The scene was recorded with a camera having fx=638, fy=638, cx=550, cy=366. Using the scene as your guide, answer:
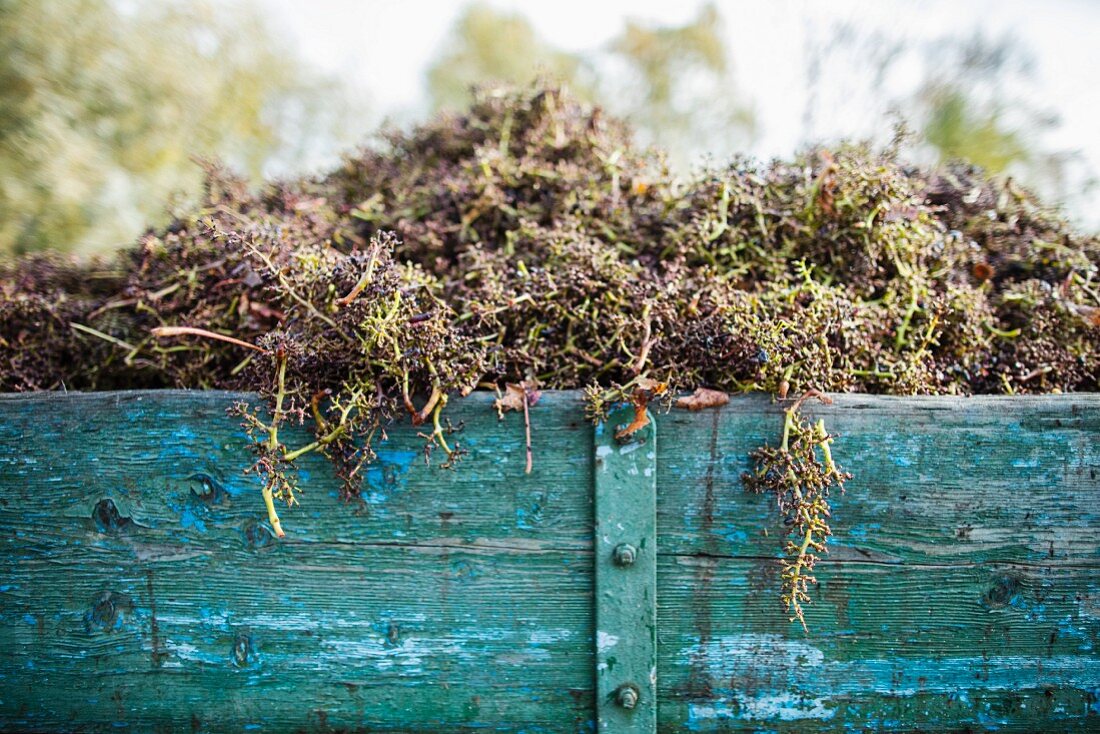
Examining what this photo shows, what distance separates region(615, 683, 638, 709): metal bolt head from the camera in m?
1.02

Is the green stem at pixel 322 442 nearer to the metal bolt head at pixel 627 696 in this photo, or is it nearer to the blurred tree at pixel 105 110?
the metal bolt head at pixel 627 696

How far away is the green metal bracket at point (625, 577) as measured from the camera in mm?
1033

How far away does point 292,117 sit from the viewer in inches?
261

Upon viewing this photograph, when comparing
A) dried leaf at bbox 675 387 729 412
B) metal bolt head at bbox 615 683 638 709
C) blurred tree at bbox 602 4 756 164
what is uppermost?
blurred tree at bbox 602 4 756 164

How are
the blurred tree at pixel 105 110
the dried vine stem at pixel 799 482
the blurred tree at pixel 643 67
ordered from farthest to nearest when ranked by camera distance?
the blurred tree at pixel 643 67 < the blurred tree at pixel 105 110 < the dried vine stem at pixel 799 482

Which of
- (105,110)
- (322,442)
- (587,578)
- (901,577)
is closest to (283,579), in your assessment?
(322,442)

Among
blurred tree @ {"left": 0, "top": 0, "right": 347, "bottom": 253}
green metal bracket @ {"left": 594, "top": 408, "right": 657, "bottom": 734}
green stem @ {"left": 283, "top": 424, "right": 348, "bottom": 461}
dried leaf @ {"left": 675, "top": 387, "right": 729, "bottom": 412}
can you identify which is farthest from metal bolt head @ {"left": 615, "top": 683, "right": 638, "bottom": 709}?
blurred tree @ {"left": 0, "top": 0, "right": 347, "bottom": 253}

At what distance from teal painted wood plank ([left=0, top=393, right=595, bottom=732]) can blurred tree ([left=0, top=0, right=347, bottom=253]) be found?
190cm

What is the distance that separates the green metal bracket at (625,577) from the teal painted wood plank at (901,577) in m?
0.03

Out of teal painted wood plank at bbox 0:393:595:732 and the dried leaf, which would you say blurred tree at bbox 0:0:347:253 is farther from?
the dried leaf

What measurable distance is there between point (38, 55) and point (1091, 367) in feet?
15.0

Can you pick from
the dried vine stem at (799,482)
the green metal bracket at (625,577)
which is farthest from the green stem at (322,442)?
the dried vine stem at (799,482)

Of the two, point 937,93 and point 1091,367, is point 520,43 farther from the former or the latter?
point 1091,367

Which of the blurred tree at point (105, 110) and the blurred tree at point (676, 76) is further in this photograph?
the blurred tree at point (676, 76)
